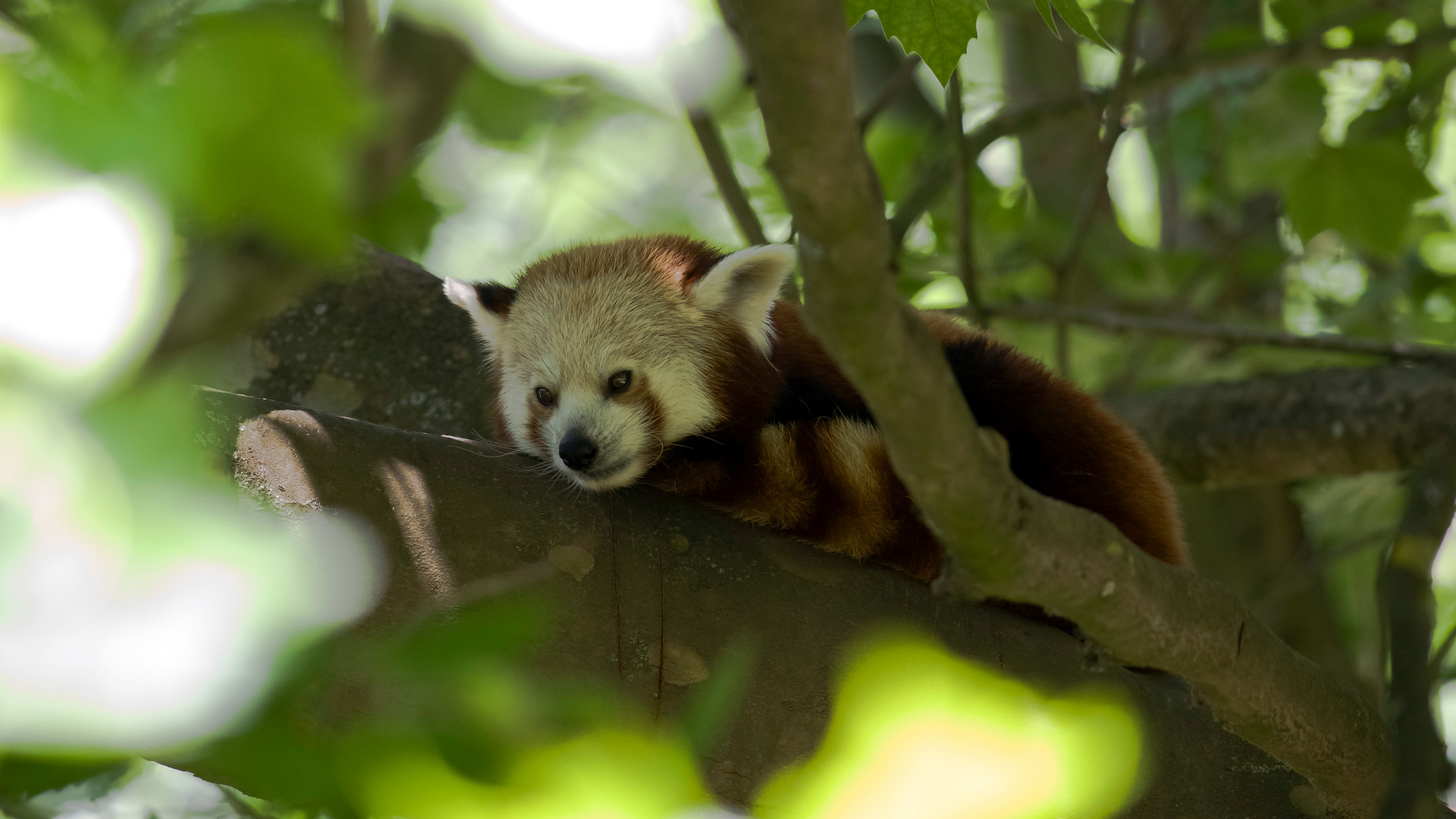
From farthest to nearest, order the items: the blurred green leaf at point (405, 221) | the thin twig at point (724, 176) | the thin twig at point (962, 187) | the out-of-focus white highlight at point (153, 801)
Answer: the blurred green leaf at point (405, 221) → the thin twig at point (724, 176) → the thin twig at point (962, 187) → the out-of-focus white highlight at point (153, 801)

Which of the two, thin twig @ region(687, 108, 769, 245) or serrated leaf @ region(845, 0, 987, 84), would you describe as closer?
serrated leaf @ region(845, 0, 987, 84)

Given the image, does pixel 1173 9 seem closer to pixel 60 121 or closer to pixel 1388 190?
pixel 1388 190

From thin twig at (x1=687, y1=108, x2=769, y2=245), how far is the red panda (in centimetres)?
55

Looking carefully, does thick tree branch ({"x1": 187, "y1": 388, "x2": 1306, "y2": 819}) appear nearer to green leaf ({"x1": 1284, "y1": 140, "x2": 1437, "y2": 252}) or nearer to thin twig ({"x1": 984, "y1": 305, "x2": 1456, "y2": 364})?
thin twig ({"x1": 984, "y1": 305, "x2": 1456, "y2": 364})

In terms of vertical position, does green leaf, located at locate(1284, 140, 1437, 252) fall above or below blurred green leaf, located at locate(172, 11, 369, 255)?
below

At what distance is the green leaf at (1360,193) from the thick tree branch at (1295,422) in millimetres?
587

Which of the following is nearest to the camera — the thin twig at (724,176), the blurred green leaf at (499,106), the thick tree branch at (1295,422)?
the thick tree branch at (1295,422)

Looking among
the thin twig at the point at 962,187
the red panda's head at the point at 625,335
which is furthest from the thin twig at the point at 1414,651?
the thin twig at the point at 962,187

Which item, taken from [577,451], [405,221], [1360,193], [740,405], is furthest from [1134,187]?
[577,451]

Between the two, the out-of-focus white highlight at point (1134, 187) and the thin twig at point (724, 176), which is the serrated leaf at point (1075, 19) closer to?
the thin twig at point (724, 176)

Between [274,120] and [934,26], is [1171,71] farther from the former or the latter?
[274,120]

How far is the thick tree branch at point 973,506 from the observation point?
101cm

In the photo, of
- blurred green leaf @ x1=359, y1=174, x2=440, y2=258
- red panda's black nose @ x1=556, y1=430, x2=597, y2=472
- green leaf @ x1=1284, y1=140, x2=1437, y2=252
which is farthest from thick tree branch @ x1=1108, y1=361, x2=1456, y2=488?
blurred green leaf @ x1=359, y1=174, x2=440, y2=258

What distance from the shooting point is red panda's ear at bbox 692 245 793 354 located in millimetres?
2738
